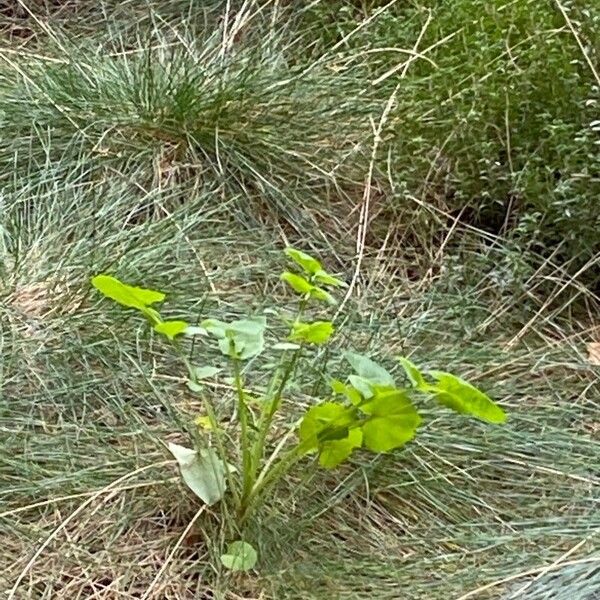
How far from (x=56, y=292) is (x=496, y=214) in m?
0.94

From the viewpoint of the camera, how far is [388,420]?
161cm

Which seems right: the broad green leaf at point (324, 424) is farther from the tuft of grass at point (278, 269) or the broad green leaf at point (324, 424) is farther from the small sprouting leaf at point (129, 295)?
the small sprouting leaf at point (129, 295)

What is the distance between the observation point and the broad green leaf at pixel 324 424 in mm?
1625

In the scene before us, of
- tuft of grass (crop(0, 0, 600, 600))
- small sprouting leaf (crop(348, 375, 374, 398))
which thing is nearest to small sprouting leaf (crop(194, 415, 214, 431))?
tuft of grass (crop(0, 0, 600, 600))

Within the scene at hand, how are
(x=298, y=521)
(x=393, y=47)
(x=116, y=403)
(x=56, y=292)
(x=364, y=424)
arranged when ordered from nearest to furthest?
(x=364, y=424)
(x=298, y=521)
(x=116, y=403)
(x=56, y=292)
(x=393, y=47)

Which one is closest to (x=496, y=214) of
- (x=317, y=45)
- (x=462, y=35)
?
(x=462, y=35)

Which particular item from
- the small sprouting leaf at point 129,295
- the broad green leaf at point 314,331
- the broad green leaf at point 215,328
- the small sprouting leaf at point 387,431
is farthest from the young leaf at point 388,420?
the small sprouting leaf at point 129,295

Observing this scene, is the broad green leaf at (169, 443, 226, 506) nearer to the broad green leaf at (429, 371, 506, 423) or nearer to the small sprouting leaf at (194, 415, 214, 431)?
the small sprouting leaf at (194, 415, 214, 431)

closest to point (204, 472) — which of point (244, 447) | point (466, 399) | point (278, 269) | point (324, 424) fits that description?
point (244, 447)

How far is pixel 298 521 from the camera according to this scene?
1.72 meters

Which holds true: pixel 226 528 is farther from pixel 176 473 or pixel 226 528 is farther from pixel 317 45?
pixel 317 45

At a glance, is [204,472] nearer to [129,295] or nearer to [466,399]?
[129,295]

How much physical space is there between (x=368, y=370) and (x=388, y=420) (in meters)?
0.08

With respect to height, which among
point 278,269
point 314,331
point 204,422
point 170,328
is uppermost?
point 170,328
